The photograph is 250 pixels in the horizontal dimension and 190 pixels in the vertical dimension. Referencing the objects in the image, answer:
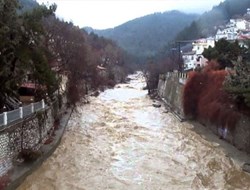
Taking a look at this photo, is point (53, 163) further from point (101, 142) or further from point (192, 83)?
point (192, 83)

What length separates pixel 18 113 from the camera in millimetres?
20656

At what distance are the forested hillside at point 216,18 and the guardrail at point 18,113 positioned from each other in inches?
4113

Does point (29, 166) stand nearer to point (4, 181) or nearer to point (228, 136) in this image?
point (4, 181)

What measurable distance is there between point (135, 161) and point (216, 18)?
131408 millimetres

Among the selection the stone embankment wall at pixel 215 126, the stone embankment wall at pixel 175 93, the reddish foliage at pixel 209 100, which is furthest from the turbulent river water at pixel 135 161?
the stone embankment wall at pixel 175 93

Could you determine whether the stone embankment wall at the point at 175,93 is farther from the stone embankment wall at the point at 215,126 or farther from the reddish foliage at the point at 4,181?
the reddish foliage at the point at 4,181

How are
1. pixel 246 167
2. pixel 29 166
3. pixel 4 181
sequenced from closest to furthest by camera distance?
1. pixel 4 181
2. pixel 29 166
3. pixel 246 167

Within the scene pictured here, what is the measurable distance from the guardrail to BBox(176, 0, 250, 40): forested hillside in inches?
4113

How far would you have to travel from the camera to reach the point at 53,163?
71.8 feet

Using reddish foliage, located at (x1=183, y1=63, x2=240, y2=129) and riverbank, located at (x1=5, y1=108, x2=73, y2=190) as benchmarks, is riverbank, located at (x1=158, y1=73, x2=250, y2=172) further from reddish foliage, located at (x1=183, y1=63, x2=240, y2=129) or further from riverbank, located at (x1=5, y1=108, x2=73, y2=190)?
riverbank, located at (x1=5, y1=108, x2=73, y2=190)

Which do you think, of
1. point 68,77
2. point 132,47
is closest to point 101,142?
point 68,77

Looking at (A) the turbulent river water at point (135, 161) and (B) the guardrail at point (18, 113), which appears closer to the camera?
(B) the guardrail at point (18, 113)

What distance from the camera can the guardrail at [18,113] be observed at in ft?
60.3

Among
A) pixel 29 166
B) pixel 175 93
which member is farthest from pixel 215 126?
pixel 175 93
